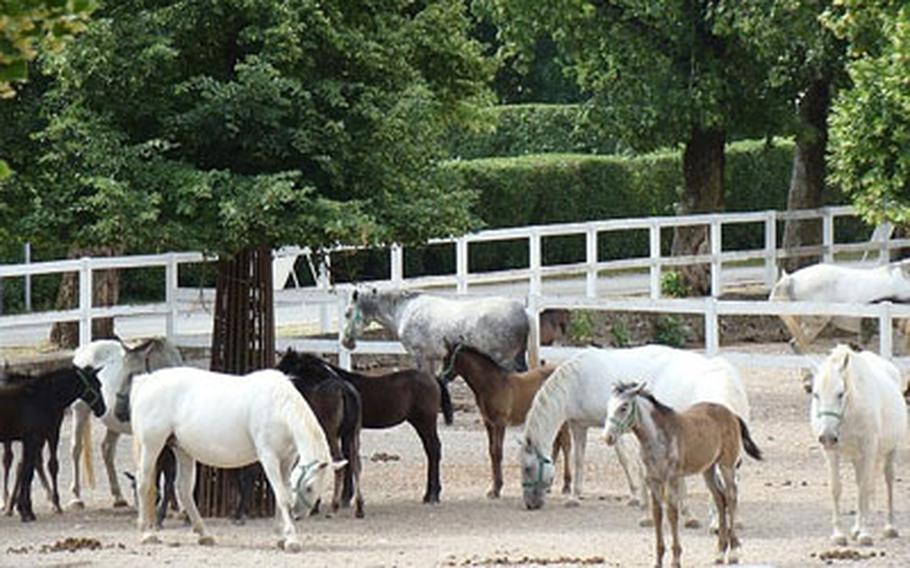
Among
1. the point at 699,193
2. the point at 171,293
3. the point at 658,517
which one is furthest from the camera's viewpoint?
the point at 699,193

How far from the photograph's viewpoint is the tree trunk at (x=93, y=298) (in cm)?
2566

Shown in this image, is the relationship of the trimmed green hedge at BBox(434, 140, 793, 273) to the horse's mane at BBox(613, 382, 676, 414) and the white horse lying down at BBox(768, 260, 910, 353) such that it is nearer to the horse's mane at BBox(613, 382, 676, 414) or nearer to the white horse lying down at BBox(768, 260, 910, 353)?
the white horse lying down at BBox(768, 260, 910, 353)

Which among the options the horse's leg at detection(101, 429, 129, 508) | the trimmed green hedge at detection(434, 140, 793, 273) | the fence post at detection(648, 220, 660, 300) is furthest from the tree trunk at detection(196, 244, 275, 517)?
the trimmed green hedge at detection(434, 140, 793, 273)

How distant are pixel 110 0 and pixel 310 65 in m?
1.61

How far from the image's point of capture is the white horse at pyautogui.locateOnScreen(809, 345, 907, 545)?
15180mm

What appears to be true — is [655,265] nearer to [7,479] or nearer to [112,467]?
[112,467]

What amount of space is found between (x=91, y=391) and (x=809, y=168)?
1910cm

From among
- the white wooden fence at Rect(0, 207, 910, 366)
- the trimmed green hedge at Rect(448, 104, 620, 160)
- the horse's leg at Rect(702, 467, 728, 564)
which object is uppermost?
the trimmed green hedge at Rect(448, 104, 620, 160)

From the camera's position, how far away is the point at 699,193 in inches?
1313

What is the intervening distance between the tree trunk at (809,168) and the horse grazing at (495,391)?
14244 millimetres

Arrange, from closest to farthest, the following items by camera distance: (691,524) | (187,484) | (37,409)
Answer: (187,484) → (691,524) → (37,409)

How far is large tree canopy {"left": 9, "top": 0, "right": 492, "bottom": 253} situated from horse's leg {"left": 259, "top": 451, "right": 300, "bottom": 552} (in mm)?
1898

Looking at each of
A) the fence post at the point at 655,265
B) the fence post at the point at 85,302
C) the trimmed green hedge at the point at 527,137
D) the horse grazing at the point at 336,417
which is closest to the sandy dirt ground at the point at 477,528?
the horse grazing at the point at 336,417

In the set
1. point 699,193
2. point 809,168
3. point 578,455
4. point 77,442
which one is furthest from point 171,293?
point 809,168
